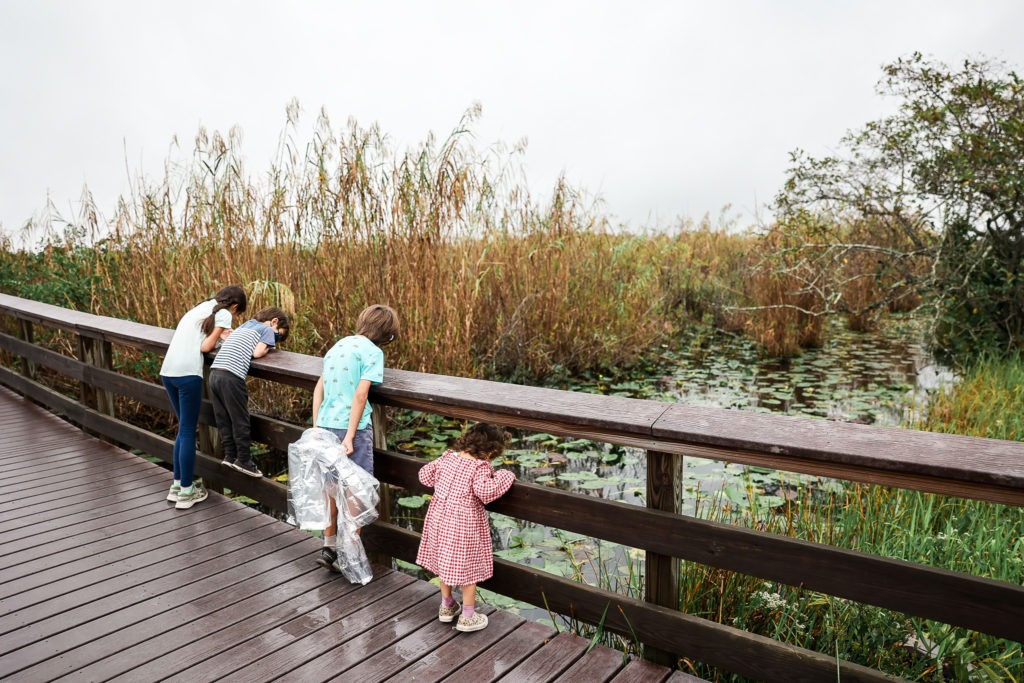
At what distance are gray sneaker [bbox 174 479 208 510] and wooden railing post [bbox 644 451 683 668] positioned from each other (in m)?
2.39

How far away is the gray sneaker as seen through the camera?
3.21 metres

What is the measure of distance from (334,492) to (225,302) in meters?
1.40

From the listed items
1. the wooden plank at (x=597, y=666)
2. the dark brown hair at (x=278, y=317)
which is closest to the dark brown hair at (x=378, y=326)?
the dark brown hair at (x=278, y=317)

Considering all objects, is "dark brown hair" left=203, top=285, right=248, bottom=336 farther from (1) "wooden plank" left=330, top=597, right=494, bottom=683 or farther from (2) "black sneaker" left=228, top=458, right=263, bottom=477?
(1) "wooden plank" left=330, top=597, right=494, bottom=683

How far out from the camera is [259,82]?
17.2ft

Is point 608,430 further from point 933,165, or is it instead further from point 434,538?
point 933,165

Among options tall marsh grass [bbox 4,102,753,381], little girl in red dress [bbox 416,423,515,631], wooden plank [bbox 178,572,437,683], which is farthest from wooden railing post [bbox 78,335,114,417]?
little girl in red dress [bbox 416,423,515,631]

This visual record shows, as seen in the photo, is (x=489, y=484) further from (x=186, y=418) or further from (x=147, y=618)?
(x=186, y=418)

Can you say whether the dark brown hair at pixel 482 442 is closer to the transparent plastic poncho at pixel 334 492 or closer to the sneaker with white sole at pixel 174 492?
the transparent plastic poncho at pixel 334 492

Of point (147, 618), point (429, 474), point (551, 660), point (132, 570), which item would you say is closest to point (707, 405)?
point (429, 474)

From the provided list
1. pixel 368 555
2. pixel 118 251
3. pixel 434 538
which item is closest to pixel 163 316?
pixel 118 251

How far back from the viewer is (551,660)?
76.3 inches

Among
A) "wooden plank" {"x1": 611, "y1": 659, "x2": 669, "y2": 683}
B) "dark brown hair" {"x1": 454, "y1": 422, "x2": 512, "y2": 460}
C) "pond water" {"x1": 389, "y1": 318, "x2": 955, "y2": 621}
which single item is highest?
"dark brown hair" {"x1": 454, "y1": 422, "x2": 512, "y2": 460}

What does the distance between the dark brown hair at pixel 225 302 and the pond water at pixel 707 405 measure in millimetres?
1530
